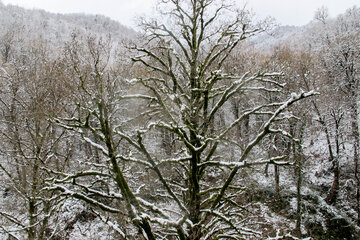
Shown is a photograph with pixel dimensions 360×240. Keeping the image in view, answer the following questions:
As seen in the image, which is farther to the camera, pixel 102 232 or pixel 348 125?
pixel 348 125

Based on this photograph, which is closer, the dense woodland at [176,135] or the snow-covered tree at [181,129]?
the snow-covered tree at [181,129]

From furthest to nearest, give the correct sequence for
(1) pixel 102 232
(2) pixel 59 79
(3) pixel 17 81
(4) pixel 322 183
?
(4) pixel 322 183
(1) pixel 102 232
(3) pixel 17 81
(2) pixel 59 79

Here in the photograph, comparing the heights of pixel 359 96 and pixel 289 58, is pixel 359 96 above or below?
below

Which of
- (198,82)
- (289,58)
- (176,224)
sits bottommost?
(176,224)

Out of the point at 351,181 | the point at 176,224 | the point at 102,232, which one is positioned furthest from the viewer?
the point at 351,181

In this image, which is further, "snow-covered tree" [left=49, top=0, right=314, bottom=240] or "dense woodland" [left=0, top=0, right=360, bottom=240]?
"dense woodland" [left=0, top=0, right=360, bottom=240]

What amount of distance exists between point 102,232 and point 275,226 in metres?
10.0

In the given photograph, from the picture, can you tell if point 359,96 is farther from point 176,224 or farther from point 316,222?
point 176,224

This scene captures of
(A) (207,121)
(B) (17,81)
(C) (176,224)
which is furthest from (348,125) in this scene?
(B) (17,81)

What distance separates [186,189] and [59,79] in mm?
7151

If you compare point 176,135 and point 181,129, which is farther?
point 176,135

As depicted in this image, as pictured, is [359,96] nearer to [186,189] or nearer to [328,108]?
[328,108]

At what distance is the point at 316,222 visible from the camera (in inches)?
557

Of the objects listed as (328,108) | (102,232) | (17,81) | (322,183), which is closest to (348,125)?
(328,108)
